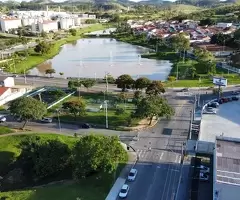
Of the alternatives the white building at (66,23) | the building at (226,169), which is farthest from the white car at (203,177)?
the white building at (66,23)

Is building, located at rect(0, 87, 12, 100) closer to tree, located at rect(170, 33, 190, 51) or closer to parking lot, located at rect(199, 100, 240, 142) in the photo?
parking lot, located at rect(199, 100, 240, 142)

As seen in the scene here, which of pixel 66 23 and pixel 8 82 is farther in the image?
pixel 66 23

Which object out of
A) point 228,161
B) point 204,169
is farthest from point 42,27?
point 228,161

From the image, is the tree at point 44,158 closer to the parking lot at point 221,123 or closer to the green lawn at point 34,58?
the parking lot at point 221,123

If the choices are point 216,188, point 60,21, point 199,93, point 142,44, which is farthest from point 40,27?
point 216,188

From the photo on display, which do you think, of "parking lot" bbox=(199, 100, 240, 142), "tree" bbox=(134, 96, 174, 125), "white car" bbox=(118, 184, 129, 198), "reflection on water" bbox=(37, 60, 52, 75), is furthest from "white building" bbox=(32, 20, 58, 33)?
"white car" bbox=(118, 184, 129, 198)

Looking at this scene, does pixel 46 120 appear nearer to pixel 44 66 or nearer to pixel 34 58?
pixel 44 66
